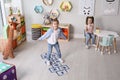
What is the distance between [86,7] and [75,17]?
311mm

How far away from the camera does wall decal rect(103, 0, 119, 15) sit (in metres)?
3.75

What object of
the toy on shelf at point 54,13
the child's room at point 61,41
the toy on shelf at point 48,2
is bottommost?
the child's room at point 61,41

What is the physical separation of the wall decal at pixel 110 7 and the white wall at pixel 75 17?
0.30 feet

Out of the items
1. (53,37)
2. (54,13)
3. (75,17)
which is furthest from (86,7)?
(53,37)

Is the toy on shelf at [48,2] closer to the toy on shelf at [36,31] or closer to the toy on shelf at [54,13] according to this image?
the toy on shelf at [54,13]

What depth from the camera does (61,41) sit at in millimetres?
3916

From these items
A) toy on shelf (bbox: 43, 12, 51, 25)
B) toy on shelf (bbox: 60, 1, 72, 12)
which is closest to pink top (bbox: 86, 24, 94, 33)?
toy on shelf (bbox: 60, 1, 72, 12)

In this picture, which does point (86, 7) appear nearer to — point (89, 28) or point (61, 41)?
point (89, 28)

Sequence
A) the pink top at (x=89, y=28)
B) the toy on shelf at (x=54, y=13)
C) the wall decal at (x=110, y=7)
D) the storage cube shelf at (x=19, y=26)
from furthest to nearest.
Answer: the toy on shelf at (x=54, y=13) < the wall decal at (x=110, y=7) < the storage cube shelf at (x=19, y=26) < the pink top at (x=89, y=28)

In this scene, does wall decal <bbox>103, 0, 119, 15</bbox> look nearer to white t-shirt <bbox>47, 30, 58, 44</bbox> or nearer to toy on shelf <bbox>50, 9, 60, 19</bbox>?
toy on shelf <bbox>50, 9, 60, 19</bbox>

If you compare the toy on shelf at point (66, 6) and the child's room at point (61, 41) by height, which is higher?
the toy on shelf at point (66, 6)

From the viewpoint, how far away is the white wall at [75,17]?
3.89 metres

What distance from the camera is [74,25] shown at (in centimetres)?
404

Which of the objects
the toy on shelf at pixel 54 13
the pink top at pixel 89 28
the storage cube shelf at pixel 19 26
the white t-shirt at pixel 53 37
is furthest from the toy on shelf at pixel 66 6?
the white t-shirt at pixel 53 37
